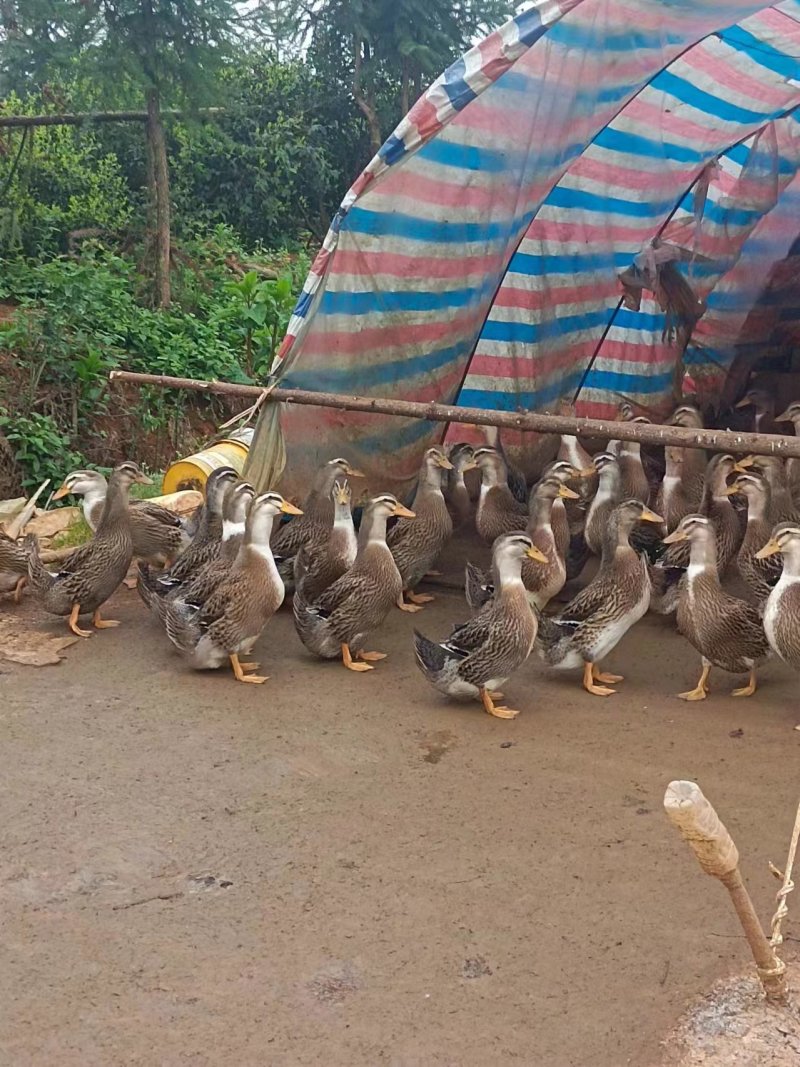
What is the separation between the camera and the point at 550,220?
848 cm

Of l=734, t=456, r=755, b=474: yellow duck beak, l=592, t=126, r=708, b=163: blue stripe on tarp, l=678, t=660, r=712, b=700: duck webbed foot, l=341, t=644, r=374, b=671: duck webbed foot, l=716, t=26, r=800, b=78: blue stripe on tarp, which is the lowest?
l=341, t=644, r=374, b=671: duck webbed foot

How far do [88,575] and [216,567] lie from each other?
3.06 feet

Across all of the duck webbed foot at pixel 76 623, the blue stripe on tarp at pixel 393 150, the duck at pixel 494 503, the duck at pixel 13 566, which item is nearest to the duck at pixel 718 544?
A: the duck at pixel 494 503

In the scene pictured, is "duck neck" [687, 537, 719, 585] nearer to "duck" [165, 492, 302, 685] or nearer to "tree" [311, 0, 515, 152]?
"duck" [165, 492, 302, 685]

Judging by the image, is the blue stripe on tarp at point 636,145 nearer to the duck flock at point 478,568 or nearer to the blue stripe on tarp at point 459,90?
the blue stripe on tarp at point 459,90

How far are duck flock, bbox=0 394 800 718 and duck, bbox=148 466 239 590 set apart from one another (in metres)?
0.01

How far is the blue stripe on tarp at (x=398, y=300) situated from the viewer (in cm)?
734

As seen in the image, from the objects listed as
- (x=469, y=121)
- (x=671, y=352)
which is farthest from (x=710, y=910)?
(x=671, y=352)

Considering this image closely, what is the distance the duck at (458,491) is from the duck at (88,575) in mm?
2435

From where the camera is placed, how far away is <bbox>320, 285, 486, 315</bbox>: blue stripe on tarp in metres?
7.34

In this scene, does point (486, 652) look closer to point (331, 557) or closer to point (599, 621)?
point (599, 621)

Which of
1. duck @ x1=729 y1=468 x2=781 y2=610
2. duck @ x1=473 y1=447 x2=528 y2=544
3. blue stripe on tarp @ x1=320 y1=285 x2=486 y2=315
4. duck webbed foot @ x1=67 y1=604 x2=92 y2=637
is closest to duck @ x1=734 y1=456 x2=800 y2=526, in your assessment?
duck @ x1=729 y1=468 x2=781 y2=610

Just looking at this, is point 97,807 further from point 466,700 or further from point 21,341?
point 21,341

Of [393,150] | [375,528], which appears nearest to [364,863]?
[375,528]
